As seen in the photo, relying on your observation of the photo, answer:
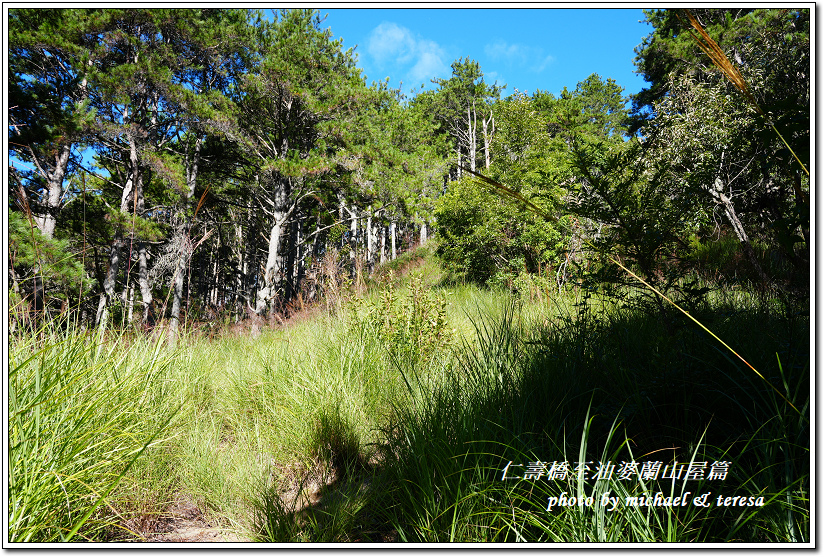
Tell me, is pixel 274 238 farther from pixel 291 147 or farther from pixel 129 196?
pixel 129 196

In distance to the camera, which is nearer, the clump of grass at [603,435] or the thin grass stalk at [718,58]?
the thin grass stalk at [718,58]

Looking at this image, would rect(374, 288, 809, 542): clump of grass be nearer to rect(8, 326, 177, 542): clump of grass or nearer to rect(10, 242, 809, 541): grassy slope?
rect(10, 242, 809, 541): grassy slope

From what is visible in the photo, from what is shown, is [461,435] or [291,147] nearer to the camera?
[461,435]

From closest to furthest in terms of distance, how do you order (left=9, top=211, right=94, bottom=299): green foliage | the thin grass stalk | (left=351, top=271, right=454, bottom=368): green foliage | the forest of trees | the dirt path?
the thin grass stalk → the dirt path → (left=9, top=211, right=94, bottom=299): green foliage → (left=351, top=271, right=454, bottom=368): green foliage → the forest of trees

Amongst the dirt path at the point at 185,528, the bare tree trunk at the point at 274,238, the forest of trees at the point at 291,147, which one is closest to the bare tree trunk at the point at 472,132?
the forest of trees at the point at 291,147

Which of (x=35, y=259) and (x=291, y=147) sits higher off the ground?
(x=291, y=147)

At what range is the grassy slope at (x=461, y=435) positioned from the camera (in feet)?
3.72

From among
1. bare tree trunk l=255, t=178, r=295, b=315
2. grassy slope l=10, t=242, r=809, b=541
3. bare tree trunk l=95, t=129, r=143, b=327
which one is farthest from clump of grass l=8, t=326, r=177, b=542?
bare tree trunk l=255, t=178, r=295, b=315

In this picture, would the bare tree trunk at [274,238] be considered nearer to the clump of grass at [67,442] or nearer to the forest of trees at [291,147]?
the forest of trees at [291,147]

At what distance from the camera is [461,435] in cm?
153

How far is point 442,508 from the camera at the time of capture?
134 cm

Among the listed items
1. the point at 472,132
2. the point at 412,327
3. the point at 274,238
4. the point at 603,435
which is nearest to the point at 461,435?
the point at 603,435

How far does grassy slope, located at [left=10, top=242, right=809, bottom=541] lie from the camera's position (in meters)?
1.13

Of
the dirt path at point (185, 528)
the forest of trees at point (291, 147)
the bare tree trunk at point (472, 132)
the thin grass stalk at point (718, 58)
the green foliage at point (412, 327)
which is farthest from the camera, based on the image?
the bare tree trunk at point (472, 132)
